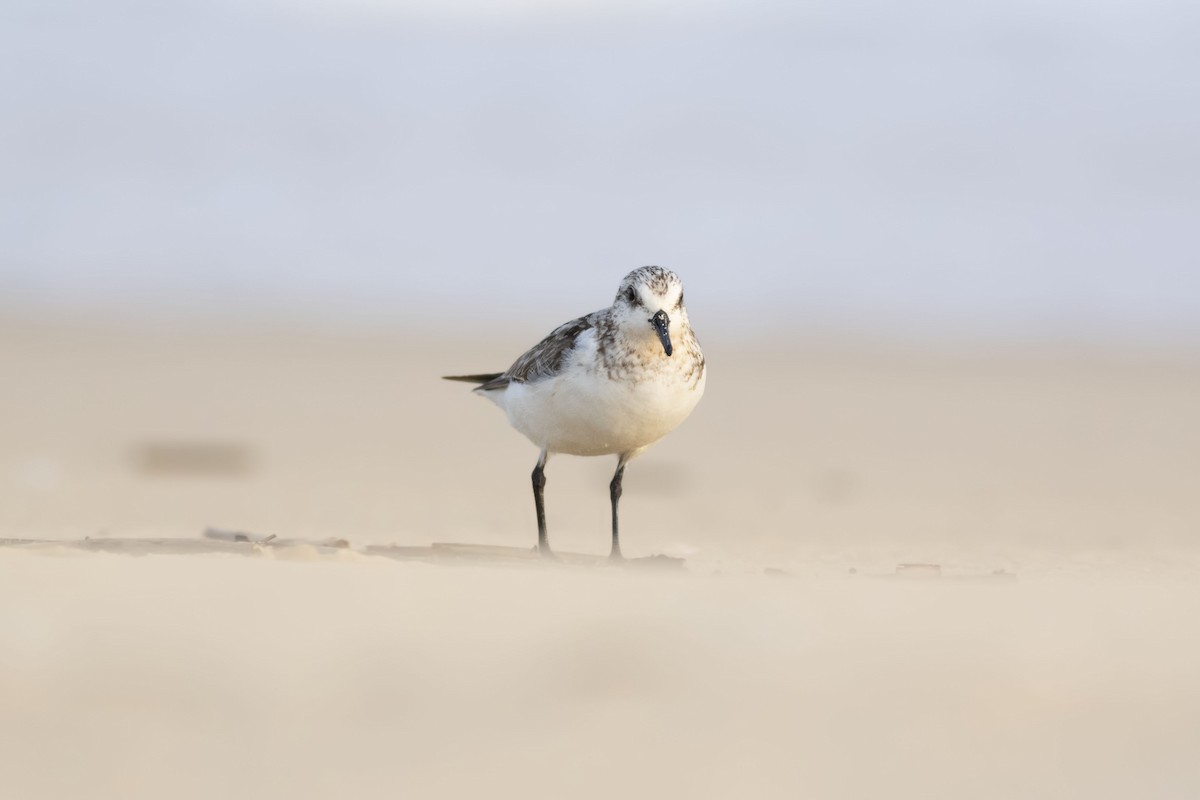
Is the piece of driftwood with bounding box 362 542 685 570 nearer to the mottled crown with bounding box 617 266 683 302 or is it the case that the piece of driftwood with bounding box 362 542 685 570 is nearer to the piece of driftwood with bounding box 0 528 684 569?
the piece of driftwood with bounding box 0 528 684 569

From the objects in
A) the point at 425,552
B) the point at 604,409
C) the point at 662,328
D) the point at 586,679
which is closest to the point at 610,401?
the point at 604,409

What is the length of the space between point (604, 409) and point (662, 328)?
419 millimetres

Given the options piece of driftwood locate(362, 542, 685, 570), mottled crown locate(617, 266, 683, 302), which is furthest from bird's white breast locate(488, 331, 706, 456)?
piece of driftwood locate(362, 542, 685, 570)

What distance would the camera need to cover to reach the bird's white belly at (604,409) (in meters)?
7.11

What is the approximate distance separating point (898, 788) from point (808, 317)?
1625 centimetres

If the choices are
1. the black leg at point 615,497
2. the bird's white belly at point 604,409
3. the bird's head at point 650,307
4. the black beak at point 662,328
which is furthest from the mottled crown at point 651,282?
the black leg at point 615,497

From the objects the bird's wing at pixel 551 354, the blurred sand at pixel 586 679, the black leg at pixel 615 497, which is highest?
the bird's wing at pixel 551 354

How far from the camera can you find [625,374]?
7.09 m

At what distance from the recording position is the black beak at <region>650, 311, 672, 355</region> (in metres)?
7.02

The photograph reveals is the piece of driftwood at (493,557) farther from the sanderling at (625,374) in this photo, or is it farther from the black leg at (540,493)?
the black leg at (540,493)

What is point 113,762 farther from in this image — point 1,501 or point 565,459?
point 565,459

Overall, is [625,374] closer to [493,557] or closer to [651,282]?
[651,282]

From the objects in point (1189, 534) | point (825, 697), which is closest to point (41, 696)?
point (825, 697)

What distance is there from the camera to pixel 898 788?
3.67 metres
